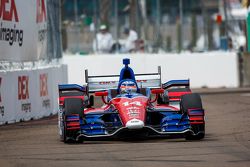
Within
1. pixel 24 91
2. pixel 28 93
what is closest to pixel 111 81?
pixel 24 91

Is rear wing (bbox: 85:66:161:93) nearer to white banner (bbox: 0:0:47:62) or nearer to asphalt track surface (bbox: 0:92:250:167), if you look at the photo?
asphalt track surface (bbox: 0:92:250:167)

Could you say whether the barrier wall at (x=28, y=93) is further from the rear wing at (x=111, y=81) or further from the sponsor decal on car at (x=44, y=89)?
the rear wing at (x=111, y=81)

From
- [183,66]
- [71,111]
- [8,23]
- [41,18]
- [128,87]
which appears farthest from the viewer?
[183,66]

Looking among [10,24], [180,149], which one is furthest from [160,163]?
[10,24]

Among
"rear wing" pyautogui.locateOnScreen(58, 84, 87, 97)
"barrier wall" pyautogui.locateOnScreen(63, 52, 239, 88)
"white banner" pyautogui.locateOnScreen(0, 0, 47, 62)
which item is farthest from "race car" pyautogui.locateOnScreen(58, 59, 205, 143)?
"barrier wall" pyautogui.locateOnScreen(63, 52, 239, 88)

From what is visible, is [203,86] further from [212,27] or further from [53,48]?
[53,48]

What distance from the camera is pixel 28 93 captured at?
2152 cm

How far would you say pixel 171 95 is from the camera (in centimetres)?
1695

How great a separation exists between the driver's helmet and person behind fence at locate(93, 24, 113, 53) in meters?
18.6

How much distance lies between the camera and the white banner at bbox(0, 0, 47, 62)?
66.8 ft

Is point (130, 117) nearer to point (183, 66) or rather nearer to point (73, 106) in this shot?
point (73, 106)

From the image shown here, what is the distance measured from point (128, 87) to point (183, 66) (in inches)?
679

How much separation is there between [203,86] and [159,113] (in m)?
17.7

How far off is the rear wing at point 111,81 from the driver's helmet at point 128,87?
2.28ft
